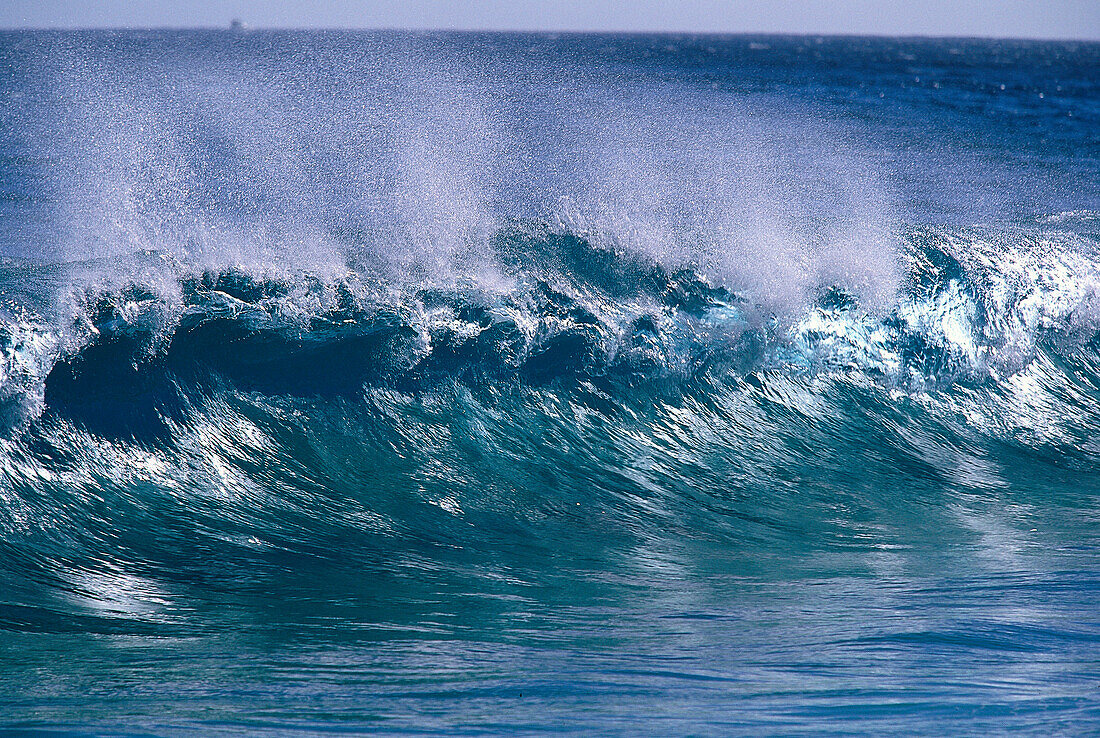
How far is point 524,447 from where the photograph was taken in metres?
5.48

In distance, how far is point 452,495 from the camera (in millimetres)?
4953

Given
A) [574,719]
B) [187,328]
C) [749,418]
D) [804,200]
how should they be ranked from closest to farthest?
[574,719], [187,328], [749,418], [804,200]

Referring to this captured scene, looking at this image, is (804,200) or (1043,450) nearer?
(1043,450)

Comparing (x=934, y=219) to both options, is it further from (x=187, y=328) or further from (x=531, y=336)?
(x=187, y=328)

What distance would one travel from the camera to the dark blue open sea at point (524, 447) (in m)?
3.05

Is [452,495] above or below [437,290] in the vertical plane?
below

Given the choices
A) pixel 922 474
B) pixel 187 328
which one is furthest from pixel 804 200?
pixel 187 328

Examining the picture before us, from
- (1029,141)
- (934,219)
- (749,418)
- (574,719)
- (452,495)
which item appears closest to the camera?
(574,719)

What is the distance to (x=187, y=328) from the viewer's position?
5.50 metres

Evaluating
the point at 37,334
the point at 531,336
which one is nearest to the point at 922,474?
the point at 531,336

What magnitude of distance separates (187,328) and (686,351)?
323 cm

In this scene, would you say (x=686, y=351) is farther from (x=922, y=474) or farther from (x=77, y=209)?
(x=77, y=209)

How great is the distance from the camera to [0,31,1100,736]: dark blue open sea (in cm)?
305

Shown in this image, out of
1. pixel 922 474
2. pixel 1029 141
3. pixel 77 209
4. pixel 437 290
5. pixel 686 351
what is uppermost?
pixel 1029 141
